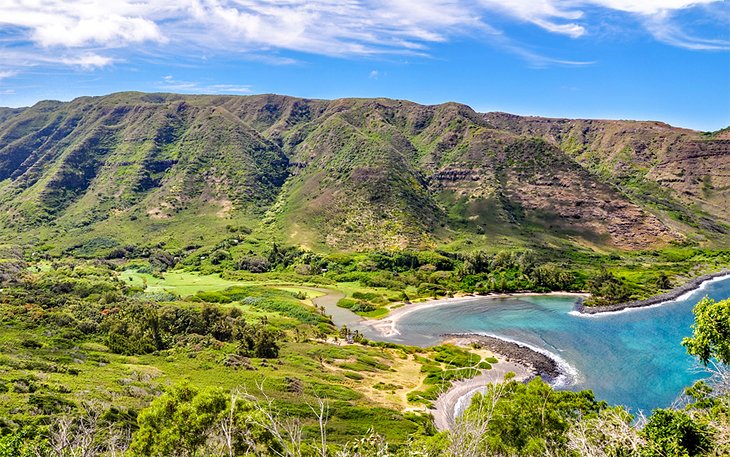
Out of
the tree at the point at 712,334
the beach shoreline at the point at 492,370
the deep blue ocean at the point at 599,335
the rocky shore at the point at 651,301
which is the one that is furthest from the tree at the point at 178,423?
the rocky shore at the point at 651,301

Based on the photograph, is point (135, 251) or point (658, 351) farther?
point (135, 251)

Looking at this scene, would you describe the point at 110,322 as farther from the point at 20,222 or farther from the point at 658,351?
the point at 20,222

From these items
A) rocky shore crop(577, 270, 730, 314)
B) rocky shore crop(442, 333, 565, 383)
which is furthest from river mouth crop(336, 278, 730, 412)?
rocky shore crop(442, 333, 565, 383)

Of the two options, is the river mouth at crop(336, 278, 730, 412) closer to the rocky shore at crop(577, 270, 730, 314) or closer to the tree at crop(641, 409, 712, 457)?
the rocky shore at crop(577, 270, 730, 314)

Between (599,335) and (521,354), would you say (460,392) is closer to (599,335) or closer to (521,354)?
(521,354)

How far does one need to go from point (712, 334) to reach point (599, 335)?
6986 centimetres

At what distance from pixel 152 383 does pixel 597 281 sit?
106738 mm

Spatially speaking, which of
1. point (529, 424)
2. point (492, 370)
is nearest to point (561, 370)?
point (492, 370)

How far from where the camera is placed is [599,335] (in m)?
83.8

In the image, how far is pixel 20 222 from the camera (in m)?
190

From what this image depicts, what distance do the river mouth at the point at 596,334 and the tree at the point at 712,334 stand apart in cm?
3685

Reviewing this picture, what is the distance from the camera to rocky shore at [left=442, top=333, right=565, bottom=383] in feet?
216

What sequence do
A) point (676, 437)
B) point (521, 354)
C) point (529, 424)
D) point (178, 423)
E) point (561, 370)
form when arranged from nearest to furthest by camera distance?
1. point (676, 437)
2. point (178, 423)
3. point (529, 424)
4. point (561, 370)
5. point (521, 354)

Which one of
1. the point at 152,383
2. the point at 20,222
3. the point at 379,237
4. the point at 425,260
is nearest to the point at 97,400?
the point at 152,383
